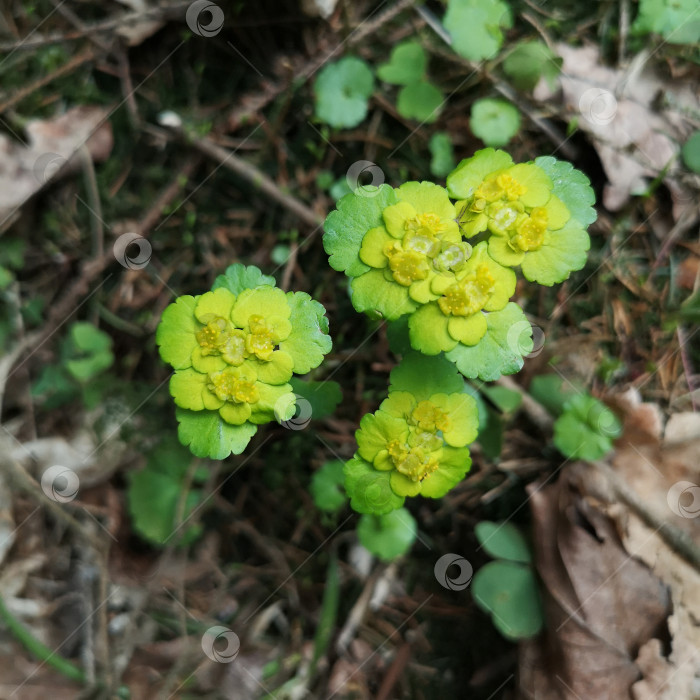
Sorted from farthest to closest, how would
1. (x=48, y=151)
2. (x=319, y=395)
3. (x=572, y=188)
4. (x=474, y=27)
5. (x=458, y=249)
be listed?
1. (x=48, y=151)
2. (x=474, y=27)
3. (x=319, y=395)
4. (x=572, y=188)
5. (x=458, y=249)

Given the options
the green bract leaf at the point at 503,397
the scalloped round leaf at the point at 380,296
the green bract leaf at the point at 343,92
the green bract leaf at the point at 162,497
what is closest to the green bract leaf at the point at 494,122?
the green bract leaf at the point at 343,92

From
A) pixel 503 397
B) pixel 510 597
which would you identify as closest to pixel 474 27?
pixel 503 397

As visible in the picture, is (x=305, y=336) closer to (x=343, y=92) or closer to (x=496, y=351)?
(x=496, y=351)

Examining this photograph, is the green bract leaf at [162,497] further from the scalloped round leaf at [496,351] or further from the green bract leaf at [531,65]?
the green bract leaf at [531,65]

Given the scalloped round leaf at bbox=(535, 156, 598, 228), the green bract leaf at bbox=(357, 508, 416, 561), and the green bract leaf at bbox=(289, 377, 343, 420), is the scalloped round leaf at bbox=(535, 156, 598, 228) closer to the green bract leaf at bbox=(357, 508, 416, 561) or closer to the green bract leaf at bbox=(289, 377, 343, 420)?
the green bract leaf at bbox=(289, 377, 343, 420)

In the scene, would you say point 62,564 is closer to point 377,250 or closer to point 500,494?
point 500,494

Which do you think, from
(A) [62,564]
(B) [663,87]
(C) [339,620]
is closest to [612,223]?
(B) [663,87]
